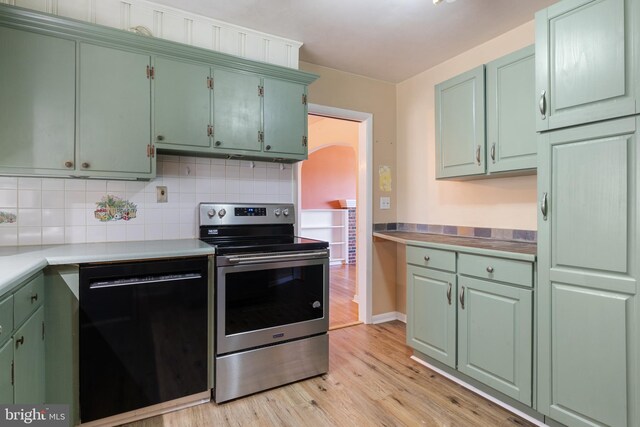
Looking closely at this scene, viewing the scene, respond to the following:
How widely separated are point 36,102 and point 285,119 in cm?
144

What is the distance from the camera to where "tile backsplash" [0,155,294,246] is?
204cm

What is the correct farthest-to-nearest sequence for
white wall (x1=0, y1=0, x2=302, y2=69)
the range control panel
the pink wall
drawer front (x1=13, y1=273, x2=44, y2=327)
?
the pink wall < the range control panel < white wall (x1=0, y1=0, x2=302, y2=69) < drawer front (x1=13, y1=273, x2=44, y2=327)

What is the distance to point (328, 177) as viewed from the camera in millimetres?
6984

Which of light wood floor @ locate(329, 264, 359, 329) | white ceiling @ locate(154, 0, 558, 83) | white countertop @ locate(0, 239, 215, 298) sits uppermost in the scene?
white ceiling @ locate(154, 0, 558, 83)

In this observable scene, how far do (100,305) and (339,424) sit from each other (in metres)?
1.38

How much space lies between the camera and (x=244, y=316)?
6.78 feet

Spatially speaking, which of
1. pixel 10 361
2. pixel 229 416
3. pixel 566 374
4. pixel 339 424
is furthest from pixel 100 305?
pixel 566 374

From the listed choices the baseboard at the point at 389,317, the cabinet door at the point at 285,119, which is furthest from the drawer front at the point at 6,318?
the baseboard at the point at 389,317

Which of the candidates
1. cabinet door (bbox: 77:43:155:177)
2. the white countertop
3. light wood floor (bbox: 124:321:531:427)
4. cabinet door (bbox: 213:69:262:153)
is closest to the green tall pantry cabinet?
light wood floor (bbox: 124:321:531:427)

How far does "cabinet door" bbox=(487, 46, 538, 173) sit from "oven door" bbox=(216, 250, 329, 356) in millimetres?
1323

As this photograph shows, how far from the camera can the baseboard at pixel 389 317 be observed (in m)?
3.43

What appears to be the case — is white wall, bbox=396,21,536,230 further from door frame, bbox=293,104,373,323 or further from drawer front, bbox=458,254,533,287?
drawer front, bbox=458,254,533,287

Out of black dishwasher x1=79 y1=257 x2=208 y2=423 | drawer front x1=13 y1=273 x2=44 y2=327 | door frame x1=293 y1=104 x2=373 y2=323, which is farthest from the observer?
door frame x1=293 y1=104 x2=373 y2=323

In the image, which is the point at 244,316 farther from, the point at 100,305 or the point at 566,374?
the point at 566,374
